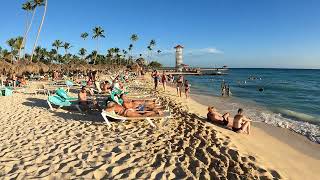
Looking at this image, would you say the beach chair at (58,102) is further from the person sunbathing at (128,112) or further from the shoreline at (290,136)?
the shoreline at (290,136)

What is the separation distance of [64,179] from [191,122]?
488 centimetres

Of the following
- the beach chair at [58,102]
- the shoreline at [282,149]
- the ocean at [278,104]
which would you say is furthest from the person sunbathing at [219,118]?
the beach chair at [58,102]

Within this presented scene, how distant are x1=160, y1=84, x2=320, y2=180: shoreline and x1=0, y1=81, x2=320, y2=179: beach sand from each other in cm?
3

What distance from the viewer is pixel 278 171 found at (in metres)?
5.39

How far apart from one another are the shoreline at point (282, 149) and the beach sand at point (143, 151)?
0.03 meters

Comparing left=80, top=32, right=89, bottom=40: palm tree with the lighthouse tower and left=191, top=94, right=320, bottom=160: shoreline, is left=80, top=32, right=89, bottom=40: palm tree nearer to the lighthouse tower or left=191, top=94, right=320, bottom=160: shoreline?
the lighthouse tower

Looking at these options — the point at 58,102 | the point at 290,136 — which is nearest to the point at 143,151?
the point at 290,136

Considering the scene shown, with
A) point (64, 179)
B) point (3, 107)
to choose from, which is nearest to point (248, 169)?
point (64, 179)

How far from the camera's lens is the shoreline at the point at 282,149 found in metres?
5.85

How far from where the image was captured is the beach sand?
5070 mm

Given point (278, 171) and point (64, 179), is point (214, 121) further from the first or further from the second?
point (64, 179)

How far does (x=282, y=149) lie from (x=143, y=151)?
11.8 ft

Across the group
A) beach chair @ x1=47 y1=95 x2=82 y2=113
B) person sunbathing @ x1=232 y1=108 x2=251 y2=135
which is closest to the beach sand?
person sunbathing @ x1=232 y1=108 x2=251 y2=135

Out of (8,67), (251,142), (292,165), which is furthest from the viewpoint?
(8,67)
